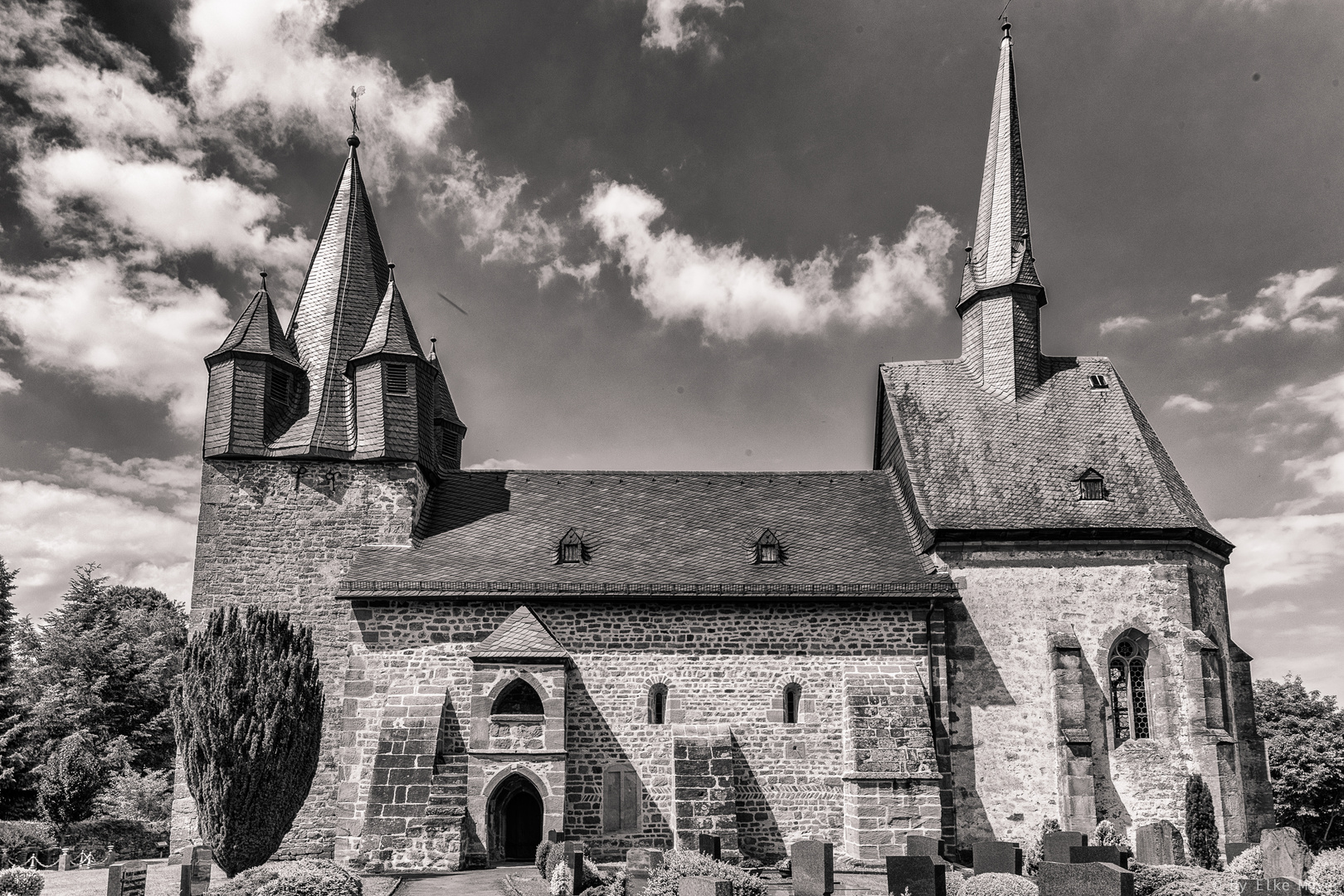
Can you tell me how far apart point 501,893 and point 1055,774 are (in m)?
11.1

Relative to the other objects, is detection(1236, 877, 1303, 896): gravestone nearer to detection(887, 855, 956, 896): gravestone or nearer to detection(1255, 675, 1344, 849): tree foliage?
detection(887, 855, 956, 896): gravestone

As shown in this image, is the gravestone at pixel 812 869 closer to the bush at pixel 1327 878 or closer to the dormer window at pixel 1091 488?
the bush at pixel 1327 878

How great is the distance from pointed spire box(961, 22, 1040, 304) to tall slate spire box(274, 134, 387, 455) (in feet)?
49.0

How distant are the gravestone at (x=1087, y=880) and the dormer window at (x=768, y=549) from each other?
984cm

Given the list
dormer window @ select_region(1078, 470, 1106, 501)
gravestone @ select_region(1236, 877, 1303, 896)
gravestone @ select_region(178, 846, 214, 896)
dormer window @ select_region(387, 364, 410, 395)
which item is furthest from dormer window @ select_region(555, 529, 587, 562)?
gravestone @ select_region(1236, 877, 1303, 896)

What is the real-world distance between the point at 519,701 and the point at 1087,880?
1086 centimetres

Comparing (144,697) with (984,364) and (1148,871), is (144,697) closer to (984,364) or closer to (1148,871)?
(984,364)

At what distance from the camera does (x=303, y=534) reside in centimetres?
2202

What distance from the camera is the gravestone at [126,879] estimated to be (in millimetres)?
15328

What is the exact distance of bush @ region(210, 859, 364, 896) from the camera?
540 inches

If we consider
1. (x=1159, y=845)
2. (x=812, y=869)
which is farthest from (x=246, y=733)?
(x=1159, y=845)

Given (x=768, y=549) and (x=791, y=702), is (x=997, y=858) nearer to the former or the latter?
(x=791, y=702)

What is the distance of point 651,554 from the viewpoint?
2234 cm

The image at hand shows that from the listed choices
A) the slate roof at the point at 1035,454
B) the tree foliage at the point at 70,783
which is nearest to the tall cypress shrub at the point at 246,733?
the slate roof at the point at 1035,454
